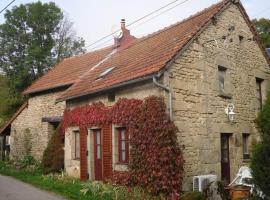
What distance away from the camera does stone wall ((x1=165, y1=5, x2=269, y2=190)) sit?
1346 centimetres

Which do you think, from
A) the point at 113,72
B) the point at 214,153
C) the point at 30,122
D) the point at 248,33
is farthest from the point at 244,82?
the point at 30,122

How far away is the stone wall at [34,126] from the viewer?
22.0 meters

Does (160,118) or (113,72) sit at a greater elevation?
(113,72)

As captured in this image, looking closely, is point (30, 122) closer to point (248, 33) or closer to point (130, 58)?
point (130, 58)

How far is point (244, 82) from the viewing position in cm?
1683

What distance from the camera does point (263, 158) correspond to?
8766 mm

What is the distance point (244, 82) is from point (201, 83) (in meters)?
3.25

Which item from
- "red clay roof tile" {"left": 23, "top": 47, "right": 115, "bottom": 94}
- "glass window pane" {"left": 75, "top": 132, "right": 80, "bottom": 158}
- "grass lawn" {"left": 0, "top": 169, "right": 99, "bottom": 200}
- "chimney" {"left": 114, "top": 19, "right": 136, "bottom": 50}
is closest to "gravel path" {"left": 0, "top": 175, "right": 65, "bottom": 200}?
"grass lawn" {"left": 0, "top": 169, "right": 99, "bottom": 200}

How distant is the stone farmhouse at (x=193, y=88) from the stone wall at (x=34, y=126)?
2.90m

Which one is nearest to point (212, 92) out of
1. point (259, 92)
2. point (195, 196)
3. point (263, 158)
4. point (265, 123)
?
point (259, 92)

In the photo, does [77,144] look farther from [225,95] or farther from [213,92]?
[225,95]

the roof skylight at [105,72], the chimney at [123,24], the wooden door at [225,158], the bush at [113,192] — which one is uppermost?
the chimney at [123,24]

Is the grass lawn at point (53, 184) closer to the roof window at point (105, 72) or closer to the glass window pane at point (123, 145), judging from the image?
the glass window pane at point (123, 145)

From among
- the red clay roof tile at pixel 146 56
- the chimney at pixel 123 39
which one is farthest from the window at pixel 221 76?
the chimney at pixel 123 39
